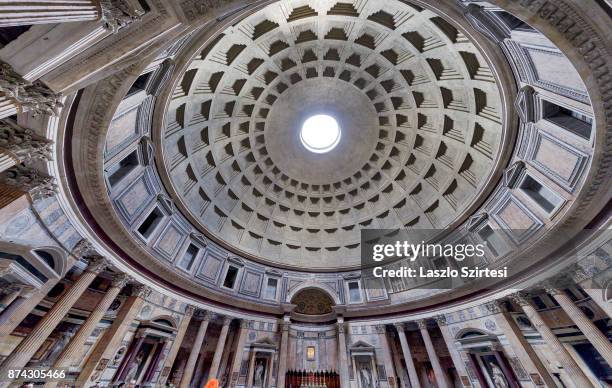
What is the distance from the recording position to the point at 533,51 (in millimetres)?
9398

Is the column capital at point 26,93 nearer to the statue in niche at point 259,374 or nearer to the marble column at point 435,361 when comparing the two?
the statue in niche at point 259,374

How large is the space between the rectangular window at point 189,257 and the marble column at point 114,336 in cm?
334

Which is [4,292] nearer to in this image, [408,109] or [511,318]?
[511,318]

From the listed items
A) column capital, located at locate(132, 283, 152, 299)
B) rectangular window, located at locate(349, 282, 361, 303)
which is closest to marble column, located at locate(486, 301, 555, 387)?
rectangular window, located at locate(349, 282, 361, 303)

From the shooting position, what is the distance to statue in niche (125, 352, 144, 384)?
1227 cm

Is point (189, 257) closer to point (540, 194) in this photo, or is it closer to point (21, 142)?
point (21, 142)

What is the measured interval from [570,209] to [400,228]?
1279cm

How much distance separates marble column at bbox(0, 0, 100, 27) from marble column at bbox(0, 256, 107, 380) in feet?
35.0

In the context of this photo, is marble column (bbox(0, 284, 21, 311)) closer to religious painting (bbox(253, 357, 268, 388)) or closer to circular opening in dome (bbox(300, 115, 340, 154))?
religious painting (bbox(253, 357, 268, 388))

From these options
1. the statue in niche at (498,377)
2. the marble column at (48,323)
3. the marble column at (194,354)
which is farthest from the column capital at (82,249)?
the statue in niche at (498,377)

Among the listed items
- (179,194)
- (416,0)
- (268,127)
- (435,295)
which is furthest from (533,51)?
(179,194)

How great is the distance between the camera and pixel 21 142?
6.04 metres

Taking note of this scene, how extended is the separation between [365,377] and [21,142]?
2127 cm

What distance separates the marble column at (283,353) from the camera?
16328 mm
